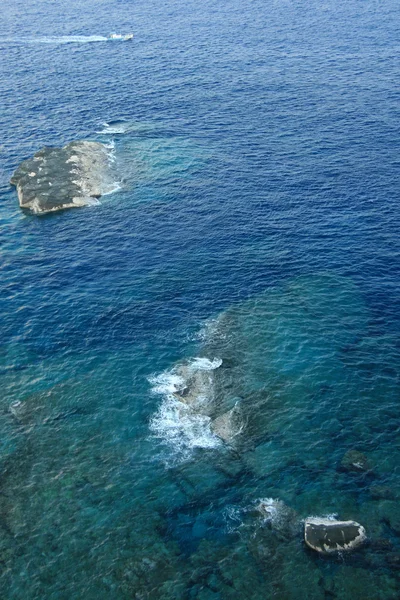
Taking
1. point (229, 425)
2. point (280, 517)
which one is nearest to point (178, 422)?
point (229, 425)

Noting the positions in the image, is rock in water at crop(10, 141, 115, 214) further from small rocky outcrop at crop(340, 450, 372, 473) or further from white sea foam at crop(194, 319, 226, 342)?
small rocky outcrop at crop(340, 450, 372, 473)

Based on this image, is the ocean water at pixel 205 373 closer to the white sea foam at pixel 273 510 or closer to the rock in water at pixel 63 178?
the white sea foam at pixel 273 510

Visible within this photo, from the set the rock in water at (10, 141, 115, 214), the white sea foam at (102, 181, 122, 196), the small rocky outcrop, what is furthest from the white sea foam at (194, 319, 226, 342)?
the white sea foam at (102, 181, 122, 196)

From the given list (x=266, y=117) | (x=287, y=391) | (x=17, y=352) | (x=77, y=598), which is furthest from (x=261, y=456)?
(x=266, y=117)

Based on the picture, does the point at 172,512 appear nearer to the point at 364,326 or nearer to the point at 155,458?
the point at 155,458

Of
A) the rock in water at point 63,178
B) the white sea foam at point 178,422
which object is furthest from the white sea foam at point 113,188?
the white sea foam at point 178,422
